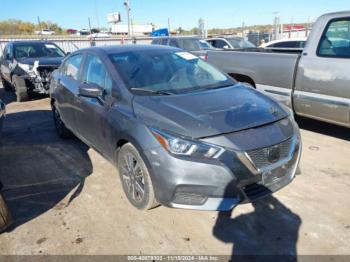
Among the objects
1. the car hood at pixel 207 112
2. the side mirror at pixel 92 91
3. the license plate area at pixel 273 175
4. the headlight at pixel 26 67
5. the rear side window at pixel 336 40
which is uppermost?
the rear side window at pixel 336 40

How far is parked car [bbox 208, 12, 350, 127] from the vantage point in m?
4.70

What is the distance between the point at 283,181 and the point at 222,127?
865 mm

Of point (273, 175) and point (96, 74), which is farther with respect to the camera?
point (96, 74)

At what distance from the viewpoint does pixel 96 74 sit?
4082mm

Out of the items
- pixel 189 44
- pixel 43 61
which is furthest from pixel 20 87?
pixel 189 44

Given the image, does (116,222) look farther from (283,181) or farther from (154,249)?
(283,181)

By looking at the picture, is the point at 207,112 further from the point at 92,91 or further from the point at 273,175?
the point at 92,91

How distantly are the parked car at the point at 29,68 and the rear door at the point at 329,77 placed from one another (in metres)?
6.68

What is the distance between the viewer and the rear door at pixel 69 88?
464cm

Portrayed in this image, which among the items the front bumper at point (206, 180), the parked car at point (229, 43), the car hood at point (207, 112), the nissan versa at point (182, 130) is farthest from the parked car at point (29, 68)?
the parked car at point (229, 43)

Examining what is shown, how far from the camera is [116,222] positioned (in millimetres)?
3271

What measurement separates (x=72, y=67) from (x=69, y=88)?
1.33 ft

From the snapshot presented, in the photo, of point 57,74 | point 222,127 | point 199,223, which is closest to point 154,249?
point 199,223

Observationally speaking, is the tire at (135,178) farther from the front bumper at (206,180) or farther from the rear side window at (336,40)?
the rear side window at (336,40)
